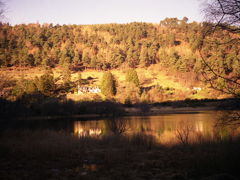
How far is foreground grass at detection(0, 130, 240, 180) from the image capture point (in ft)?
27.4

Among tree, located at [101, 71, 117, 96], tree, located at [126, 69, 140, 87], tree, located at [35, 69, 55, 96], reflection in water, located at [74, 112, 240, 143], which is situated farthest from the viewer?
tree, located at [126, 69, 140, 87]

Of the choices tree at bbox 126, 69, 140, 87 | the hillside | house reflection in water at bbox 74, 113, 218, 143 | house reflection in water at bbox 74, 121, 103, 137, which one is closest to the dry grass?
the hillside

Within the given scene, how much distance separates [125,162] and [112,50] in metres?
123

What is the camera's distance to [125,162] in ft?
37.6

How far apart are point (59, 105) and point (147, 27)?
5828 inches

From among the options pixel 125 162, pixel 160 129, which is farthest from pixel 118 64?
pixel 125 162

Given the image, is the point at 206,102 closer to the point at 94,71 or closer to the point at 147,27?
the point at 94,71

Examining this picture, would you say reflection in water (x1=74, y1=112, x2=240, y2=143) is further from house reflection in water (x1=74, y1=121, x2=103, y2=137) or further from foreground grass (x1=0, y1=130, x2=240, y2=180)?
foreground grass (x1=0, y1=130, x2=240, y2=180)

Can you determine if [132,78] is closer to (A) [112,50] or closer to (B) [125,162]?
(A) [112,50]

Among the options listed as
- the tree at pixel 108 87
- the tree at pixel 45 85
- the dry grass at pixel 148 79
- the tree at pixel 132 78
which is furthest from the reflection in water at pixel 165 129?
the tree at pixel 132 78

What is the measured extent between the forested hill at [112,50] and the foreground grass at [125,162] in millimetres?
3201

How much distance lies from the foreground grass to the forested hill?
3201 mm

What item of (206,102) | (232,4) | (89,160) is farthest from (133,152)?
(206,102)

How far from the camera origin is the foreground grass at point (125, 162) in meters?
8.36
